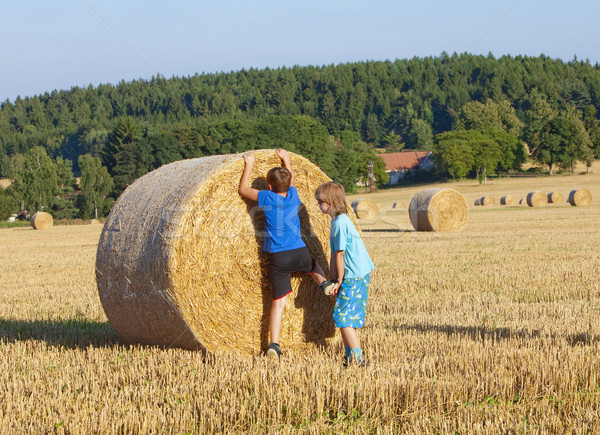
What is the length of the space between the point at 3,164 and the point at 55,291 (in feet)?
391

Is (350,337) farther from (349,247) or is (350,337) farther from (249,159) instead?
(249,159)

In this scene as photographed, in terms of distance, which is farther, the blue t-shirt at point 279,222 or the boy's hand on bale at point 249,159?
the boy's hand on bale at point 249,159

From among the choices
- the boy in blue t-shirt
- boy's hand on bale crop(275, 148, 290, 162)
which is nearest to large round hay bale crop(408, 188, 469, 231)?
boy's hand on bale crop(275, 148, 290, 162)

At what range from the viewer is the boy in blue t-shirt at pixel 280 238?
612cm

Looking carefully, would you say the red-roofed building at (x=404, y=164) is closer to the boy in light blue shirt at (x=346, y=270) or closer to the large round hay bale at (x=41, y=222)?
the large round hay bale at (x=41, y=222)

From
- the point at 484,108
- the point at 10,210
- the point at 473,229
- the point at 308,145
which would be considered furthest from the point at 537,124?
the point at 473,229

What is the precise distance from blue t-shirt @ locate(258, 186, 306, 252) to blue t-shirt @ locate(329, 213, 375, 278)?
50 cm

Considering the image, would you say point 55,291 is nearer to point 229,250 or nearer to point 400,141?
point 229,250

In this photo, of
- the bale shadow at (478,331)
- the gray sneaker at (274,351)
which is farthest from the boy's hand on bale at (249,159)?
the bale shadow at (478,331)

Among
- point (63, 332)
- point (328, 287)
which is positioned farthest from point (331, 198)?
point (63, 332)

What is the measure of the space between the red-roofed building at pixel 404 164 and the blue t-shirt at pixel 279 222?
94.9 metres

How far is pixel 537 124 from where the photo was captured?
120875 millimetres

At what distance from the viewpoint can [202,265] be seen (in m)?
6.00

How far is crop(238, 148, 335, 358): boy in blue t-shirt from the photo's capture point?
241 inches
